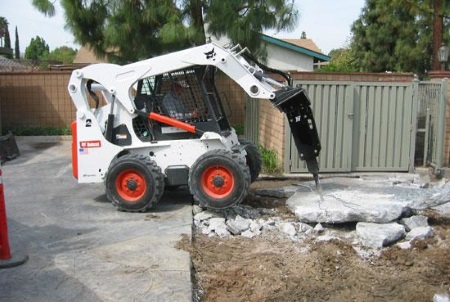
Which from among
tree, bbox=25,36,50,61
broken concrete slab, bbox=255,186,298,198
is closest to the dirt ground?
broken concrete slab, bbox=255,186,298,198

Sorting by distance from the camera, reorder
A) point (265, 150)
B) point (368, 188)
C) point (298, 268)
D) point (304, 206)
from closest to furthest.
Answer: point (298, 268) < point (304, 206) < point (368, 188) < point (265, 150)

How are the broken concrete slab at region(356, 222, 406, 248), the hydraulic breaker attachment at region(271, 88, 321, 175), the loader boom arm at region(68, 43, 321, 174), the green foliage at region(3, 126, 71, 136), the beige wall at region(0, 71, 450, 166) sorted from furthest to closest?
the beige wall at region(0, 71, 450, 166) < the green foliage at region(3, 126, 71, 136) < the loader boom arm at region(68, 43, 321, 174) < the hydraulic breaker attachment at region(271, 88, 321, 175) < the broken concrete slab at region(356, 222, 406, 248)

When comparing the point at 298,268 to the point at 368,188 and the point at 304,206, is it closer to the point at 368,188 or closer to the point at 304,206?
the point at 304,206

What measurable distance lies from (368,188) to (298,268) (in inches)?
111

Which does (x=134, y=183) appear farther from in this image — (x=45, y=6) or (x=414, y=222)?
(x=45, y=6)

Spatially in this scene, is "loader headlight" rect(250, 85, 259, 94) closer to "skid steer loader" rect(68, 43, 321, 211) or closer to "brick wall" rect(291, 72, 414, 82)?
"skid steer loader" rect(68, 43, 321, 211)

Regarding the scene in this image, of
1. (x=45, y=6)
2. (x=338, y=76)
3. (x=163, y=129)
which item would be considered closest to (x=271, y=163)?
(x=163, y=129)

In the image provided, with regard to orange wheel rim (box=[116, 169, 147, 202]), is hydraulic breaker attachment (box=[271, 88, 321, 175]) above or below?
above

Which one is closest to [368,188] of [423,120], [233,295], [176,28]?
[423,120]

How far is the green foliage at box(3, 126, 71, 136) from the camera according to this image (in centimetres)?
1387

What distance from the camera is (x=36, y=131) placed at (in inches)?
549

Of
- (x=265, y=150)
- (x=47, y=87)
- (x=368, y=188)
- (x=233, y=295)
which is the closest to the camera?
(x=233, y=295)

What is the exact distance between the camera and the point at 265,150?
9969 mm

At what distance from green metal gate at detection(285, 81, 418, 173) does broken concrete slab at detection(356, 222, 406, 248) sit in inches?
130
